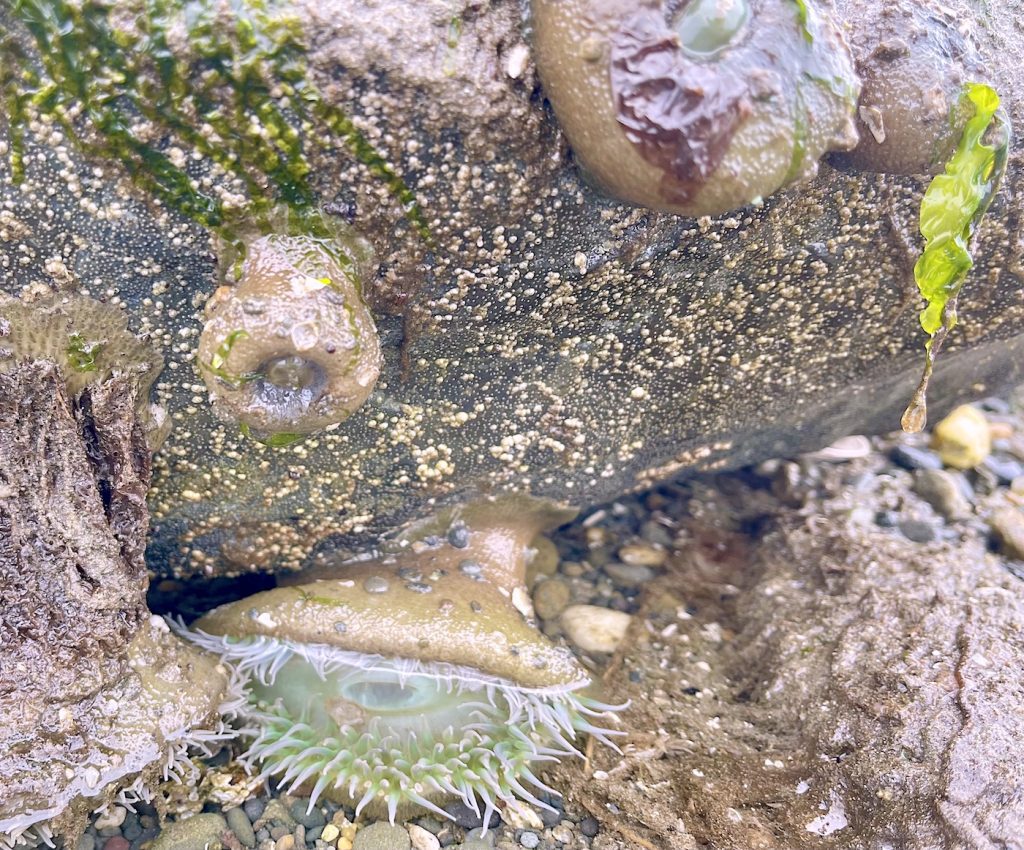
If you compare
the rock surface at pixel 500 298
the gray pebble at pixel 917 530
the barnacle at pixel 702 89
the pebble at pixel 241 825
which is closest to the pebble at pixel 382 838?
the pebble at pixel 241 825

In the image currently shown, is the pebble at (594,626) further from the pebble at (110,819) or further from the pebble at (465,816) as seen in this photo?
the pebble at (110,819)

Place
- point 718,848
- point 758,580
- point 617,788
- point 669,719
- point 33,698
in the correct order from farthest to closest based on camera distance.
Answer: point 758,580 < point 669,719 < point 617,788 < point 718,848 < point 33,698

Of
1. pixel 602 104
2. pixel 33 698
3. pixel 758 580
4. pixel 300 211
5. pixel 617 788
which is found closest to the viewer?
pixel 602 104

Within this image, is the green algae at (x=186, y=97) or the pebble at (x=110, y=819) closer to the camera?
the green algae at (x=186, y=97)

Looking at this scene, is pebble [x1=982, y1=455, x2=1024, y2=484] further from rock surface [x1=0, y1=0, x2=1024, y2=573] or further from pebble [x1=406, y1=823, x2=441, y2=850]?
pebble [x1=406, y1=823, x2=441, y2=850]

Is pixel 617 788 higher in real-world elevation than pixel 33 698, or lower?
lower

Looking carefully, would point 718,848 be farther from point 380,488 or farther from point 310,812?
point 380,488

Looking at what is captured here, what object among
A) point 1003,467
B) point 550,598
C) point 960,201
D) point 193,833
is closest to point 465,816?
point 193,833

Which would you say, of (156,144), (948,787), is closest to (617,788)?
(948,787)

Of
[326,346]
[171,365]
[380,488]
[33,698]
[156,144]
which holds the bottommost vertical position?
[33,698]
